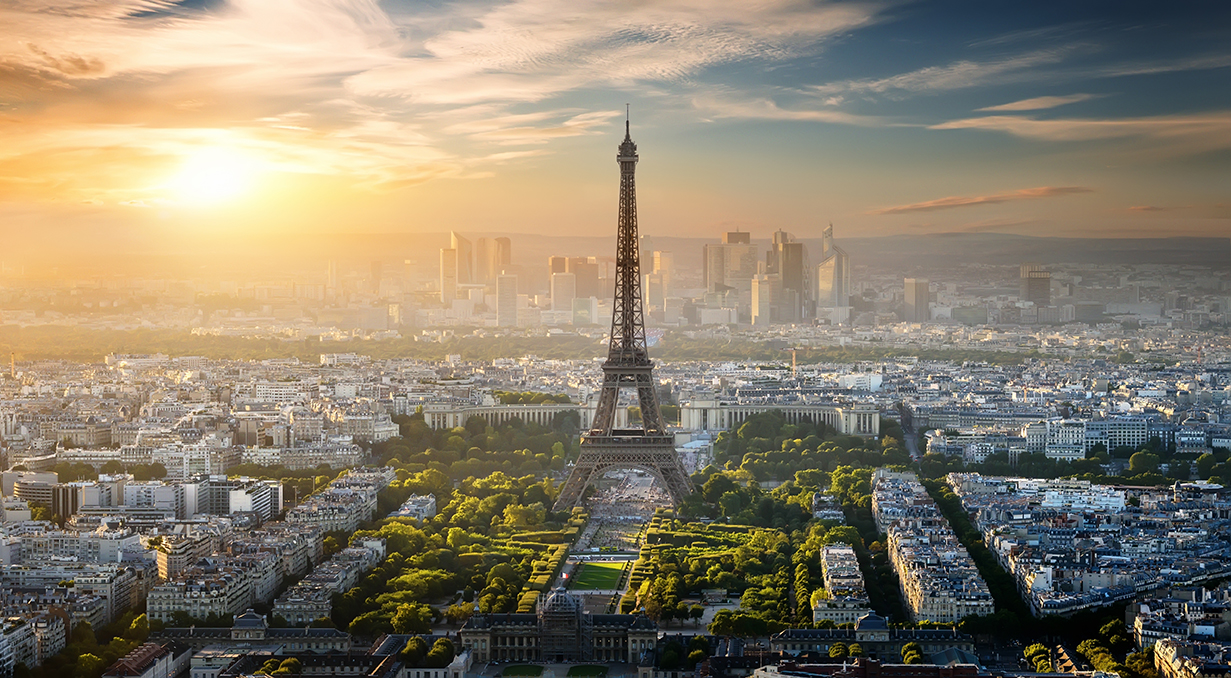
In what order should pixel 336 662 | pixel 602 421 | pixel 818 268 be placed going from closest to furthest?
pixel 336 662 < pixel 602 421 < pixel 818 268

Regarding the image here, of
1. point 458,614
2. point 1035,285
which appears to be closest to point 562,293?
point 1035,285

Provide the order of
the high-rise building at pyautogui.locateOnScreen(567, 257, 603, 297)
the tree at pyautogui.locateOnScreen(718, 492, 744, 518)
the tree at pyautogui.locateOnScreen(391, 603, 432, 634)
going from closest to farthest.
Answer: the tree at pyautogui.locateOnScreen(391, 603, 432, 634)
the tree at pyautogui.locateOnScreen(718, 492, 744, 518)
the high-rise building at pyautogui.locateOnScreen(567, 257, 603, 297)

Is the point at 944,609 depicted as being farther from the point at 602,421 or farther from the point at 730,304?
the point at 730,304

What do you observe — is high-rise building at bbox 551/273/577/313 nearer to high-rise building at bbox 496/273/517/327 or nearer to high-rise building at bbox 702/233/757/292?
high-rise building at bbox 496/273/517/327

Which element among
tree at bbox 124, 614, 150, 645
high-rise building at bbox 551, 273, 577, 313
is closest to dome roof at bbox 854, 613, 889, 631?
tree at bbox 124, 614, 150, 645

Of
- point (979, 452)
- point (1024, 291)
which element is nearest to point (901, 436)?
point (979, 452)

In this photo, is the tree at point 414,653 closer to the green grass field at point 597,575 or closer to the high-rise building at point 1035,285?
the green grass field at point 597,575

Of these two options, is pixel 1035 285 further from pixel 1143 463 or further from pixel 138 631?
pixel 138 631
